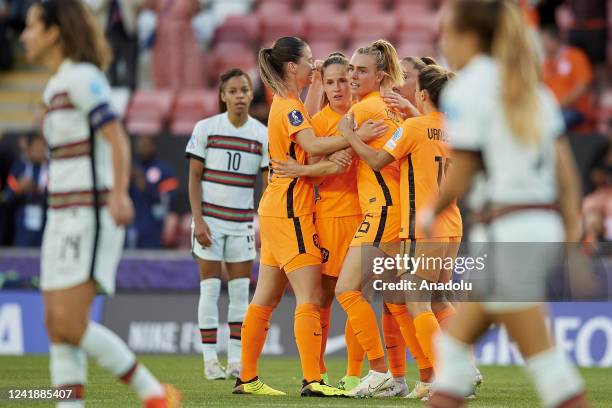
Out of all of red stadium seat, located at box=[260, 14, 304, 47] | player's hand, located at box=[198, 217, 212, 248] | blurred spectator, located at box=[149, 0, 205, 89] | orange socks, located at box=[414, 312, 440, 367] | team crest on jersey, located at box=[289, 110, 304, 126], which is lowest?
orange socks, located at box=[414, 312, 440, 367]

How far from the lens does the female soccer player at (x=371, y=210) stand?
25.9 ft

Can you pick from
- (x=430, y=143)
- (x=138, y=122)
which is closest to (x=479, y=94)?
(x=430, y=143)

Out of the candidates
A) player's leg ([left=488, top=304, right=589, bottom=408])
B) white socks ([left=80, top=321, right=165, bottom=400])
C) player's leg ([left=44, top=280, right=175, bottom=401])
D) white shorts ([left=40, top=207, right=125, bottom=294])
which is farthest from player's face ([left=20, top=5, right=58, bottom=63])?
player's leg ([left=488, top=304, right=589, bottom=408])

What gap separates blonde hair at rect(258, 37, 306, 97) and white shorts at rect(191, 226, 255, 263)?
188 centimetres

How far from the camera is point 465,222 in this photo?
13.0m

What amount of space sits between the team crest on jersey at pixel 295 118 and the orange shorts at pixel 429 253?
1032 millimetres

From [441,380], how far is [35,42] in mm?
2424

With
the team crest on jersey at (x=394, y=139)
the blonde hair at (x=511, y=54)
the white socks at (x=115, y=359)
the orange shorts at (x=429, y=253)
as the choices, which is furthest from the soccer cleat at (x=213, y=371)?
the blonde hair at (x=511, y=54)

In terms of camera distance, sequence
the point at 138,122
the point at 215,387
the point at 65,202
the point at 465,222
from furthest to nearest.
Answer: the point at 138,122, the point at 465,222, the point at 215,387, the point at 65,202

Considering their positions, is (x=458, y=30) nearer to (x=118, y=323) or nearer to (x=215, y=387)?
(x=215, y=387)

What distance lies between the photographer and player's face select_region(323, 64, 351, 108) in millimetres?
8227

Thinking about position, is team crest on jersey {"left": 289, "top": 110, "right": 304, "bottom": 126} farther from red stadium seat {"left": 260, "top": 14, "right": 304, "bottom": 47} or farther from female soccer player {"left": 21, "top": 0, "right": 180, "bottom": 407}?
red stadium seat {"left": 260, "top": 14, "right": 304, "bottom": 47}

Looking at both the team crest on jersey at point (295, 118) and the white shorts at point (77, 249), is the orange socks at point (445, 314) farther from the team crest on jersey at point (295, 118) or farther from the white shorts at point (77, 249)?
the white shorts at point (77, 249)

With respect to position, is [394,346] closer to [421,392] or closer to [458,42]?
[421,392]
